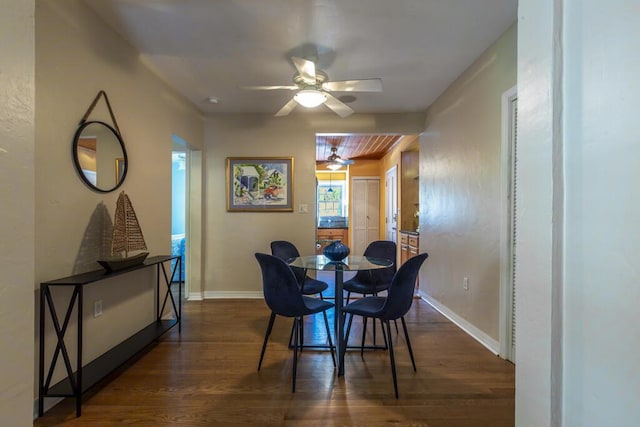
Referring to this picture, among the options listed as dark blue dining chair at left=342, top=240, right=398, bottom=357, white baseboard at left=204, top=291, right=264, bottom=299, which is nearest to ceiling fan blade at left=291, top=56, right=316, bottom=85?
dark blue dining chair at left=342, top=240, right=398, bottom=357

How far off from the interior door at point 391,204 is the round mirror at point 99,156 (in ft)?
14.8

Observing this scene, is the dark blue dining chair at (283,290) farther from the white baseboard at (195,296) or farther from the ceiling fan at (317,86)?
the white baseboard at (195,296)

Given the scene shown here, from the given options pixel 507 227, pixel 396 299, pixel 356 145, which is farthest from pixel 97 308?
pixel 356 145

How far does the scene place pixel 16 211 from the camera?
715mm

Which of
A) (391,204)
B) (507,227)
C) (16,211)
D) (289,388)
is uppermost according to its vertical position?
(391,204)

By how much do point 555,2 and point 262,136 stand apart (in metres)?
3.55

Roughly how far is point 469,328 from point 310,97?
2.54 metres

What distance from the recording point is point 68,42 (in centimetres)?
175

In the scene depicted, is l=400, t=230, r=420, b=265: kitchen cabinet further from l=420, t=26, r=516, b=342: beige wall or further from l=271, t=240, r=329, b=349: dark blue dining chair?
l=271, t=240, r=329, b=349: dark blue dining chair

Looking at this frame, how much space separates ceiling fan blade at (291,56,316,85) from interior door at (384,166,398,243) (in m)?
3.58

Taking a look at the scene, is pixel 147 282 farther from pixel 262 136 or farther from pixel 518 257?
pixel 518 257

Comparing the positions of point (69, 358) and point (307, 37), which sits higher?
point (307, 37)

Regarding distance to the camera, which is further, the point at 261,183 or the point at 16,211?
the point at 261,183

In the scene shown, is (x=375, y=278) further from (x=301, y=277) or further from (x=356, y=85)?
(x=356, y=85)
